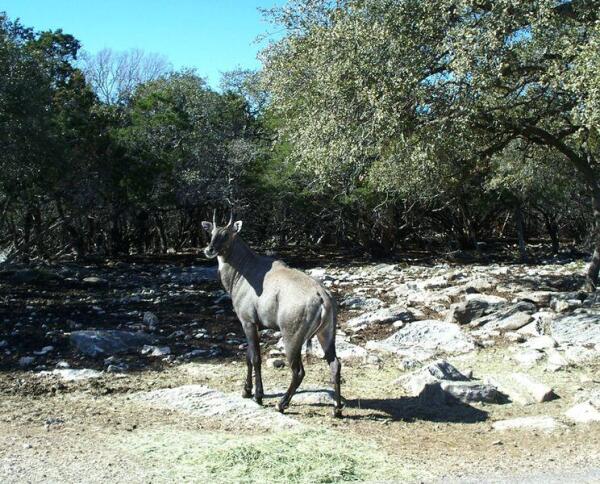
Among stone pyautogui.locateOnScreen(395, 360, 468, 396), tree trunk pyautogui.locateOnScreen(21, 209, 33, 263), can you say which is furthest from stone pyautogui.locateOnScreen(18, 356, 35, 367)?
tree trunk pyautogui.locateOnScreen(21, 209, 33, 263)

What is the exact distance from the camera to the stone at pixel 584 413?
26.6 ft

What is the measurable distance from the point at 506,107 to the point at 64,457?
1128 centimetres

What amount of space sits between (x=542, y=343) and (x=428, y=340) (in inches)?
71.0

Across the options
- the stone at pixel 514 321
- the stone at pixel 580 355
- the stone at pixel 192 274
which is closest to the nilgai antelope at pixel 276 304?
the stone at pixel 580 355

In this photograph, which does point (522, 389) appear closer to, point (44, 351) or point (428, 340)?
point (428, 340)

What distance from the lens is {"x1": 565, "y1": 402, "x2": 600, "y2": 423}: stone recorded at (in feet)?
26.6

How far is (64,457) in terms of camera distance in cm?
698

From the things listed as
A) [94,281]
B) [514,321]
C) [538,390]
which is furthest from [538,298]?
[94,281]

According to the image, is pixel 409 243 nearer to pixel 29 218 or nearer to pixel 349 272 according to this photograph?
pixel 349 272

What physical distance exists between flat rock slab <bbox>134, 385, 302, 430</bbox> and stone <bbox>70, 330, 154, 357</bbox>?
2.56 metres

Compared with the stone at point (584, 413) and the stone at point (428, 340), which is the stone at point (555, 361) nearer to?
the stone at point (428, 340)

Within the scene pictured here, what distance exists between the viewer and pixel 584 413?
8.23m

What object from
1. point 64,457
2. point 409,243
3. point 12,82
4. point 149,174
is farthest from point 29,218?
point 64,457

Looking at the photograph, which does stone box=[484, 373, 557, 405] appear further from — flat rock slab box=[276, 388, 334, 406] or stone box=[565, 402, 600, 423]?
flat rock slab box=[276, 388, 334, 406]
